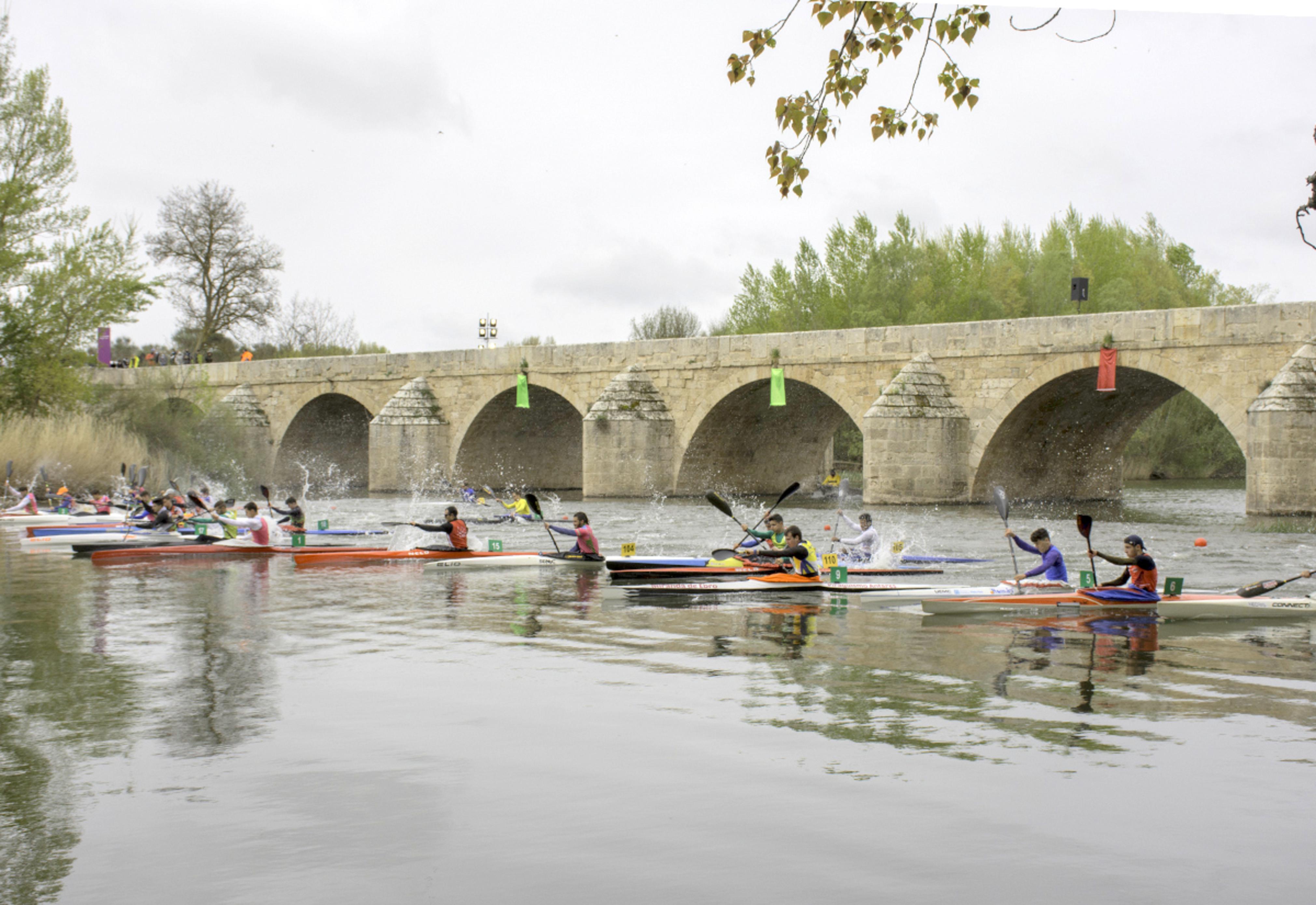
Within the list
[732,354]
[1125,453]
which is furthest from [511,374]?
[1125,453]

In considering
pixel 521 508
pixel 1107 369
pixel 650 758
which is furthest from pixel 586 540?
pixel 1107 369

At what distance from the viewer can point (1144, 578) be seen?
31.1 feet

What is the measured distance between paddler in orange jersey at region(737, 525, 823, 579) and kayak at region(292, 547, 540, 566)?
3.16m

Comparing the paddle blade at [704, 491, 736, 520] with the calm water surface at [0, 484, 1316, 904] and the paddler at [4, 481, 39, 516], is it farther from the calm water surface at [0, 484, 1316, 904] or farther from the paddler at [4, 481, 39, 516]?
the paddler at [4, 481, 39, 516]

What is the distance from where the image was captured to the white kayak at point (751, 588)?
10.8 meters

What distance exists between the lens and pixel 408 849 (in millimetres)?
4105

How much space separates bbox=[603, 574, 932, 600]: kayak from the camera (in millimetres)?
10781

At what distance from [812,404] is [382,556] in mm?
14852

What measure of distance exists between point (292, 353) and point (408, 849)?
46437 mm

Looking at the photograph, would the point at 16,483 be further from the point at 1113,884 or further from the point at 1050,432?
the point at 1113,884

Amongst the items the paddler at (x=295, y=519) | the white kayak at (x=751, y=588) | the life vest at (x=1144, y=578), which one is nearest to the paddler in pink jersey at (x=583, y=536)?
the white kayak at (x=751, y=588)

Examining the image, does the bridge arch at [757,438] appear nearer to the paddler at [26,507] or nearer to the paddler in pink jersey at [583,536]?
the paddler in pink jersey at [583,536]

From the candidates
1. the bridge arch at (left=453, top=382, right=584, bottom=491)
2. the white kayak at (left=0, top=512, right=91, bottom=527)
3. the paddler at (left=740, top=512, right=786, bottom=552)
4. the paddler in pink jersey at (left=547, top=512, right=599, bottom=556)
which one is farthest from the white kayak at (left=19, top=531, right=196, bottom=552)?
the bridge arch at (left=453, top=382, right=584, bottom=491)

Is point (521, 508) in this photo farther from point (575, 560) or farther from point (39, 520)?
point (575, 560)
